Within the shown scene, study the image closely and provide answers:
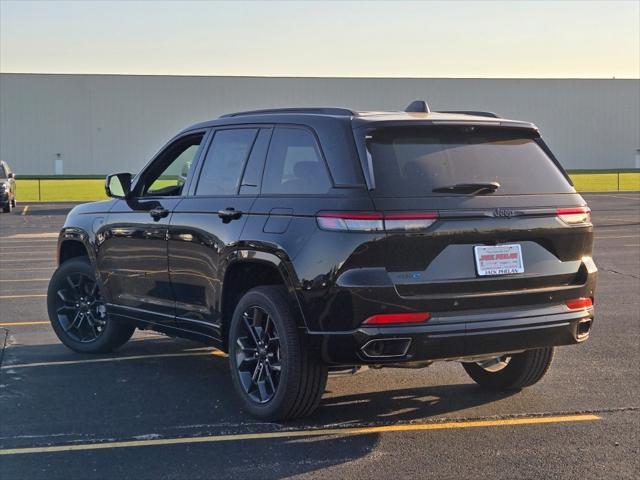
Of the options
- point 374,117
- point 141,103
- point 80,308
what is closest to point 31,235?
point 80,308

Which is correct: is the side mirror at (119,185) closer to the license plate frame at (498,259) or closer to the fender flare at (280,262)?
the fender flare at (280,262)

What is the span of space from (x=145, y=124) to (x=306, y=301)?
73697mm

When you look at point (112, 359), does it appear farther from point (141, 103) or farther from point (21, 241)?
point (141, 103)

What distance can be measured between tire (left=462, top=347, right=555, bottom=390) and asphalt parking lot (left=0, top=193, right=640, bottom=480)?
0.09m

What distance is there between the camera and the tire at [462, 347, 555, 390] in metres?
6.68

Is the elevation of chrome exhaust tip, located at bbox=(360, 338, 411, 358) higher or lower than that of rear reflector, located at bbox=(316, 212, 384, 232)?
lower

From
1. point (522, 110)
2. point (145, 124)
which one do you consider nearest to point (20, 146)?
point (145, 124)

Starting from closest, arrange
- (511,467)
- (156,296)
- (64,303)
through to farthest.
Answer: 1. (511,467)
2. (156,296)
3. (64,303)

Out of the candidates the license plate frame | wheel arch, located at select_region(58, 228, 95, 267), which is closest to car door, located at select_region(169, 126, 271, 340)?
wheel arch, located at select_region(58, 228, 95, 267)

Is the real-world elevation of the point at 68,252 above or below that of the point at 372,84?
below

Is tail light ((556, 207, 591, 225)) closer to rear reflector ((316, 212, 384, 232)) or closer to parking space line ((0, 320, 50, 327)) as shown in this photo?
rear reflector ((316, 212, 384, 232))

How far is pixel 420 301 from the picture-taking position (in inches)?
215

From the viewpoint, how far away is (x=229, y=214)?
637 centimetres

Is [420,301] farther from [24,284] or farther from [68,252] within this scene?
[24,284]
